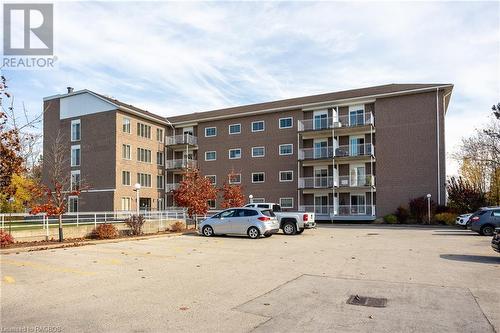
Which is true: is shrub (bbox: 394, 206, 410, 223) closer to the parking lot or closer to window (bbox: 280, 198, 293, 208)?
window (bbox: 280, 198, 293, 208)

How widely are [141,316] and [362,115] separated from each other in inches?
1376

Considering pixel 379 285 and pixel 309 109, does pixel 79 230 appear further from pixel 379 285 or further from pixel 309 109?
pixel 309 109

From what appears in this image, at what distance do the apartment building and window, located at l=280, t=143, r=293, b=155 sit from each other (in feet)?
0.33

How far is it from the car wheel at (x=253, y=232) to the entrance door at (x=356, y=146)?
2087 cm

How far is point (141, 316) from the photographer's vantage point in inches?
245

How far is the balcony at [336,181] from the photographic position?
122ft

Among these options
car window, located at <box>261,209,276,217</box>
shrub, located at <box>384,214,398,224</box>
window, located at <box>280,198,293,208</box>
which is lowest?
shrub, located at <box>384,214,398,224</box>

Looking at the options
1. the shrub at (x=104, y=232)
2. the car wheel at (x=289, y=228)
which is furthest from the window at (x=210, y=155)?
the shrub at (x=104, y=232)

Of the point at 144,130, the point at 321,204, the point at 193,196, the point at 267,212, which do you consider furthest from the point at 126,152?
the point at 267,212

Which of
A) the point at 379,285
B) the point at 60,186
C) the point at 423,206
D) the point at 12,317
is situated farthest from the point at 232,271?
the point at 423,206

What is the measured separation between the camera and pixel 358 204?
127ft

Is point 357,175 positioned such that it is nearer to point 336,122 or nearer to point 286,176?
point 336,122

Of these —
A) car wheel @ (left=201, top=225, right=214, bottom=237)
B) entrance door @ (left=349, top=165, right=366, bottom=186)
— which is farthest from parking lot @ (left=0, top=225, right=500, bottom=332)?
entrance door @ (left=349, top=165, right=366, bottom=186)

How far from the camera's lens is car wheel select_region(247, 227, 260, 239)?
2007 centimetres
